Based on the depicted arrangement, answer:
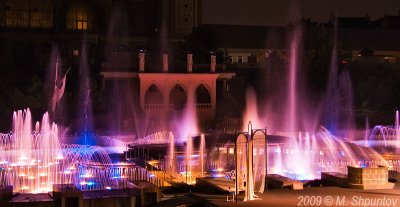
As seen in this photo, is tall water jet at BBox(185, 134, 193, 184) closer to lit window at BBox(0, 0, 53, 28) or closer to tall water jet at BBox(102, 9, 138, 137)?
tall water jet at BBox(102, 9, 138, 137)

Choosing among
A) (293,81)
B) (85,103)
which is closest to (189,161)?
(85,103)

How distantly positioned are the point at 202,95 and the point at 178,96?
1.54m

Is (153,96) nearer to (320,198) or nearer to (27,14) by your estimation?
(27,14)

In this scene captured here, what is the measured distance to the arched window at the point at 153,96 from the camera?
3788 cm

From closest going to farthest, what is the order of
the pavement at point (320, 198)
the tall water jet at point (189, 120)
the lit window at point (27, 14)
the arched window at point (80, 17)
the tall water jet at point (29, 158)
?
1. the pavement at point (320, 198)
2. the tall water jet at point (29, 158)
3. the tall water jet at point (189, 120)
4. the lit window at point (27, 14)
5. the arched window at point (80, 17)

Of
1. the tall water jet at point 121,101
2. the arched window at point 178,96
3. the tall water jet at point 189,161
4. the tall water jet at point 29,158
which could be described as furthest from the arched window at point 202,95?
the tall water jet at point 189,161

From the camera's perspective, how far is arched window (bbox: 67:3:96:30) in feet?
176

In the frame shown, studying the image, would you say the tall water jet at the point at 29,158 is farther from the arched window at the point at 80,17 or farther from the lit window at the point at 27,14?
the arched window at the point at 80,17

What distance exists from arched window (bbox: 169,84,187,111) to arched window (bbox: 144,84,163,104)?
0.77 metres

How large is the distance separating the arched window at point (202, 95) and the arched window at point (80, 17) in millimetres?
16083

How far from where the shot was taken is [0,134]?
2833cm

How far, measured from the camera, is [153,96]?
3856 cm

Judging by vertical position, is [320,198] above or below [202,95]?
below

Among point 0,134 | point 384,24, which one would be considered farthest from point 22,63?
point 384,24
